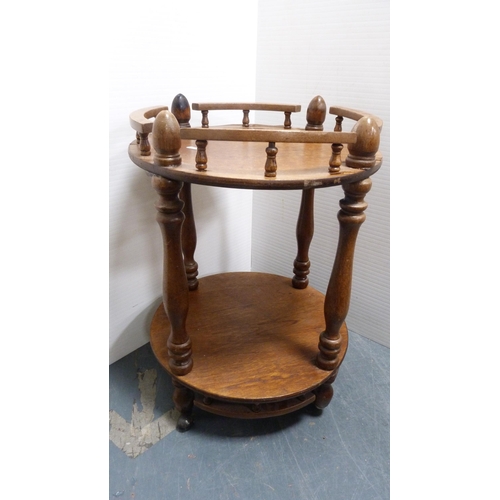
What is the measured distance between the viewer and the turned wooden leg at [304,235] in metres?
1.30

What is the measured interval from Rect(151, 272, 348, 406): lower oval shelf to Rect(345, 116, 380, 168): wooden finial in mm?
508

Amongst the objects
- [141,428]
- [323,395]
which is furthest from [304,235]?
[141,428]

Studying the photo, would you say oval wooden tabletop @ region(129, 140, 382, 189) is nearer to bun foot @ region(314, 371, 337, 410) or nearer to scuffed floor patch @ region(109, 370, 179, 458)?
bun foot @ region(314, 371, 337, 410)

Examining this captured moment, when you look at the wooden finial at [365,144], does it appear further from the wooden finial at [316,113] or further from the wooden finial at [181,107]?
the wooden finial at [181,107]

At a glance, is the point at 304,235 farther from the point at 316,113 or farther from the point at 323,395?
the point at 323,395

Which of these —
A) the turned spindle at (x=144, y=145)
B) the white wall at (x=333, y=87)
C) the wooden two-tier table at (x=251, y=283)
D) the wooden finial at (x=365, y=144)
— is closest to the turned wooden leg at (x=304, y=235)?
the wooden two-tier table at (x=251, y=283)

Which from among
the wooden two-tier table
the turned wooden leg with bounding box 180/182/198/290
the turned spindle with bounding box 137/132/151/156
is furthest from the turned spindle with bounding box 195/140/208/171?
the turned wooden leg with bounding box 180/182/198/290

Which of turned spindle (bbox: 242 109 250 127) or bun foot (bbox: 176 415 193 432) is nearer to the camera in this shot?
bun foot (bbox: 176 415 193 432)

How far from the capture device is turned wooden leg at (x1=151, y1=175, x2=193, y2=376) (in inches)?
31.4

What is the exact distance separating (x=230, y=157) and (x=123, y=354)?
739mm

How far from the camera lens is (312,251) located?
151 centimetres

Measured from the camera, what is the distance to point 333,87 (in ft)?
4.20

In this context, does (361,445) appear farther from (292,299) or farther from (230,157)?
(230,157)

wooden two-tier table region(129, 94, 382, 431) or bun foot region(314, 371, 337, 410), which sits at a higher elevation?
wooden two-tier table region(129, 94, 382, 431)
